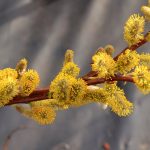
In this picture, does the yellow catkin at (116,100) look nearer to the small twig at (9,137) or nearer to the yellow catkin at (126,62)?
the yellow catkin at (126,62)

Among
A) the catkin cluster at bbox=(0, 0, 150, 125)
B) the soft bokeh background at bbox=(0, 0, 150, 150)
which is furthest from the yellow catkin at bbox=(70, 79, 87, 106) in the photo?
the soft bokeh background at bbox=(0, 0, 150, 150)

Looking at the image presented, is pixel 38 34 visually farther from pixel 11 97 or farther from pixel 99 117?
pixel 11 97

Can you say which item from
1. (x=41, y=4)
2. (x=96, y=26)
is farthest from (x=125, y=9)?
(x=41, y=4)

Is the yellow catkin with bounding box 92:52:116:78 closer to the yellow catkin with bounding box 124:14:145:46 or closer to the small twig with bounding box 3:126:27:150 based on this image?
the yellow catkin with bounding box 124:14:145:46

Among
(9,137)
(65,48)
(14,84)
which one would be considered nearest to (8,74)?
(14,84)

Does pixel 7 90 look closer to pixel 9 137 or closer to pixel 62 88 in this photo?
pixel 62 88
